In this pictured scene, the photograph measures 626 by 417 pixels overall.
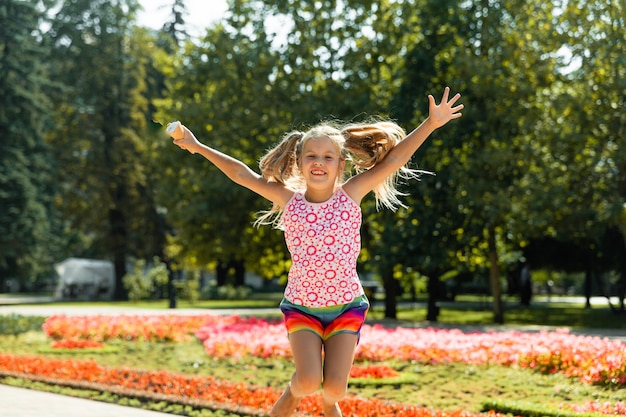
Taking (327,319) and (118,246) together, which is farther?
(118,246)

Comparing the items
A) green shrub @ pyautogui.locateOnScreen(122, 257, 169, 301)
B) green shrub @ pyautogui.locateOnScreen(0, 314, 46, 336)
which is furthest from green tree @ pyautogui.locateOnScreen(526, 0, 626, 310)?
green shrub @ pyautogui.locateOnScreen(122, 257, 169, 301)

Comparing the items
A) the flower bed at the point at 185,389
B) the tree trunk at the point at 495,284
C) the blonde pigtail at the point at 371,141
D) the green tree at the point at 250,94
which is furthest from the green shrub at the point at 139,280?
the blonde pigtail at the point at 371,141

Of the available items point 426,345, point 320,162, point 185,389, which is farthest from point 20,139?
point 320,162

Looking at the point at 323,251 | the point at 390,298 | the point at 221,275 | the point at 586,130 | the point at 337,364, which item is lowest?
the point at 390,298

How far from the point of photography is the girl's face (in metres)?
5.03

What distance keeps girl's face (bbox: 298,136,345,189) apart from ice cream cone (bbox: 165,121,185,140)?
0.77 m

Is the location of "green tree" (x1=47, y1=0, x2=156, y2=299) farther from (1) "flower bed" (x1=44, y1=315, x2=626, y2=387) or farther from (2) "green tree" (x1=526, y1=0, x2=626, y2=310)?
(1) "flower bed" (x1=44, y1=315, x2=626, y2=387)

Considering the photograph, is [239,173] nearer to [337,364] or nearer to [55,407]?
[337,364]

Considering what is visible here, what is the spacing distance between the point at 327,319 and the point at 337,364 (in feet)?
0.89

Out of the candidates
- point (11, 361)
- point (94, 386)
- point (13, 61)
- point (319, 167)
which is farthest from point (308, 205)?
point (13, 61)

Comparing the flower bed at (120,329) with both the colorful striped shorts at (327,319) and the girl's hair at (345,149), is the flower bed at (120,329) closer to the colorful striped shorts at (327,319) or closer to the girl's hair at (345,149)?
the girl's hair at (345,149)

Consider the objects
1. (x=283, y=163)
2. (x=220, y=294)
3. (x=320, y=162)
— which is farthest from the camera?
(x=220, y=294)

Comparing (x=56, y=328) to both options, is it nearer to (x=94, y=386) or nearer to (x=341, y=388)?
(x=94, y=386)

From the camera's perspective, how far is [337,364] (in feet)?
15.6
